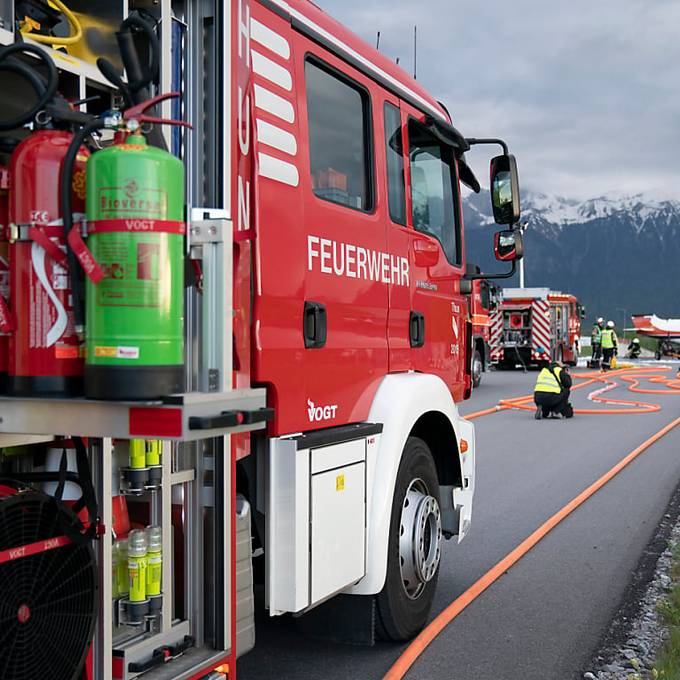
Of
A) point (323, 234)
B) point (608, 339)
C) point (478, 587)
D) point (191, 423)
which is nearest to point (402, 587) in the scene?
point (478, 587)

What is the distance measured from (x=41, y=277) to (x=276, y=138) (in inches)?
53.2

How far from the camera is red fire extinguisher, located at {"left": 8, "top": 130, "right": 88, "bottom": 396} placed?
7.13ft

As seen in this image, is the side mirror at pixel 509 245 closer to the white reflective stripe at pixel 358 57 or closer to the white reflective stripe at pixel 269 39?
the white reflective stripe at pixel 358 57

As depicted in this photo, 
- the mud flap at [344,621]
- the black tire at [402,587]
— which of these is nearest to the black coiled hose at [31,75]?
the black tire at [402,587]

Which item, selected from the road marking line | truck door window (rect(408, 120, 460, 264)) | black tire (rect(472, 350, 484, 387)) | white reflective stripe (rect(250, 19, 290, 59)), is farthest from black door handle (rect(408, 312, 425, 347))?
black tire (rect(472, 350, 484, 387))

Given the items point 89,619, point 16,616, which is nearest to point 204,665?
point 89,619

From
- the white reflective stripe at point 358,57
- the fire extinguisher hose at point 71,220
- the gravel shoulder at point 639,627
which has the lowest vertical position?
the gravel shoulder at point 639,627

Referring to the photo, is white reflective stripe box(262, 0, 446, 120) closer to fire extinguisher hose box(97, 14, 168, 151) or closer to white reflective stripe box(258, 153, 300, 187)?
white reflective stripe box(258, 153, 300, 187)

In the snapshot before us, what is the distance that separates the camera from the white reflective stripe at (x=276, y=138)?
320 cm

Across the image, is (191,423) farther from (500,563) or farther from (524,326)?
(524,326)

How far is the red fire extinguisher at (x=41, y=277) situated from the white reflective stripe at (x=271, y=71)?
3.82ft

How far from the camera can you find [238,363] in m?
2.96

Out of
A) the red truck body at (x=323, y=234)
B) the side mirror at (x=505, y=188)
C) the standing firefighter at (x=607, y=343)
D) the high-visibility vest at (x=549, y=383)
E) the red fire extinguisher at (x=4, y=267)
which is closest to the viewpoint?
the red fire extinguisher at (x=4, y=267)

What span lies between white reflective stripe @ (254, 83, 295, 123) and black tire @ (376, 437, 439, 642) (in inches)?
65.0
